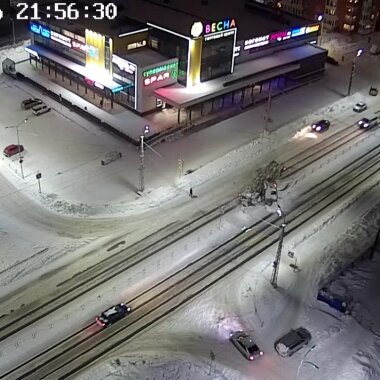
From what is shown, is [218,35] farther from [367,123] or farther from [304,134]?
[367,123]

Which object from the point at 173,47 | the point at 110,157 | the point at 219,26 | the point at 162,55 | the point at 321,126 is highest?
the point at 219,26

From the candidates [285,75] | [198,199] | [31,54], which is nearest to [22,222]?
[198,199]

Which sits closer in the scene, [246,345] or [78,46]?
[246,345]

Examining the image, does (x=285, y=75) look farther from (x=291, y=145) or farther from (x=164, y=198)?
(x=164, y=198)

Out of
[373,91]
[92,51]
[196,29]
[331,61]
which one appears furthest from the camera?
[331,61]

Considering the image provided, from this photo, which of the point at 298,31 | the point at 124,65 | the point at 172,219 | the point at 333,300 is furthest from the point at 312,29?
the point at 333,300
